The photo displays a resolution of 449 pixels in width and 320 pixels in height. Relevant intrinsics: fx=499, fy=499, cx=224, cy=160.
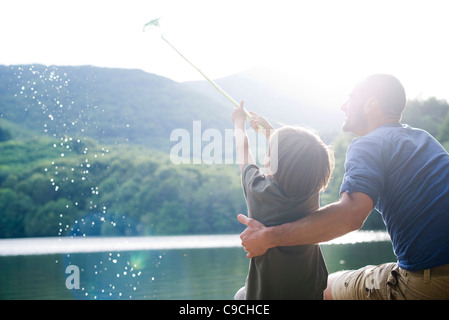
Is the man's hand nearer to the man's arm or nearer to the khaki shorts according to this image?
the man's arm

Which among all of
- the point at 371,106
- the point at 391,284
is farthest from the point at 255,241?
the point at 371,106

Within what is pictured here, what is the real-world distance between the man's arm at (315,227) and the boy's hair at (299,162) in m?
0.11

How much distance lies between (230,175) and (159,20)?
52.1 m

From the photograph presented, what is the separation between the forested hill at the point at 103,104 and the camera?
2844 inches

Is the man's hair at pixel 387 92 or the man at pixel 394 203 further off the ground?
the man's hair at pixel 387 92

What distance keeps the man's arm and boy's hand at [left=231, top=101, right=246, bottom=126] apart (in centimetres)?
58

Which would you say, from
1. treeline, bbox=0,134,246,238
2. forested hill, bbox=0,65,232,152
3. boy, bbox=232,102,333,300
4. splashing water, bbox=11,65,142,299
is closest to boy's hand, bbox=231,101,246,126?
boy, bbox=232,102,333,300

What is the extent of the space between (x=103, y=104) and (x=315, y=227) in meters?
89.6

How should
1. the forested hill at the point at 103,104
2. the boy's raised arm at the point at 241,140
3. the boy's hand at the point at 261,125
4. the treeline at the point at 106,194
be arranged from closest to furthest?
the boy's raised arm at the point at 241,140 < the boy's hand at the point at 261,125 < the treeline at the point at 106,194 < the forested hill at the point at 103,104

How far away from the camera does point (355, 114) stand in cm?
243

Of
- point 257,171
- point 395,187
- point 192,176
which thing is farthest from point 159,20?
point 192,176

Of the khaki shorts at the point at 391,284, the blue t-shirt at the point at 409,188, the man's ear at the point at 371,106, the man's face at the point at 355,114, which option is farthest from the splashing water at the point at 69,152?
the blue t-shirt at the point at 409,188

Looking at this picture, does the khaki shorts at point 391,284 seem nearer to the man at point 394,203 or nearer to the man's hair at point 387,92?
the man at point 394,203

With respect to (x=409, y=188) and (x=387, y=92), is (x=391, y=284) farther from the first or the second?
(x=387, y=92)
